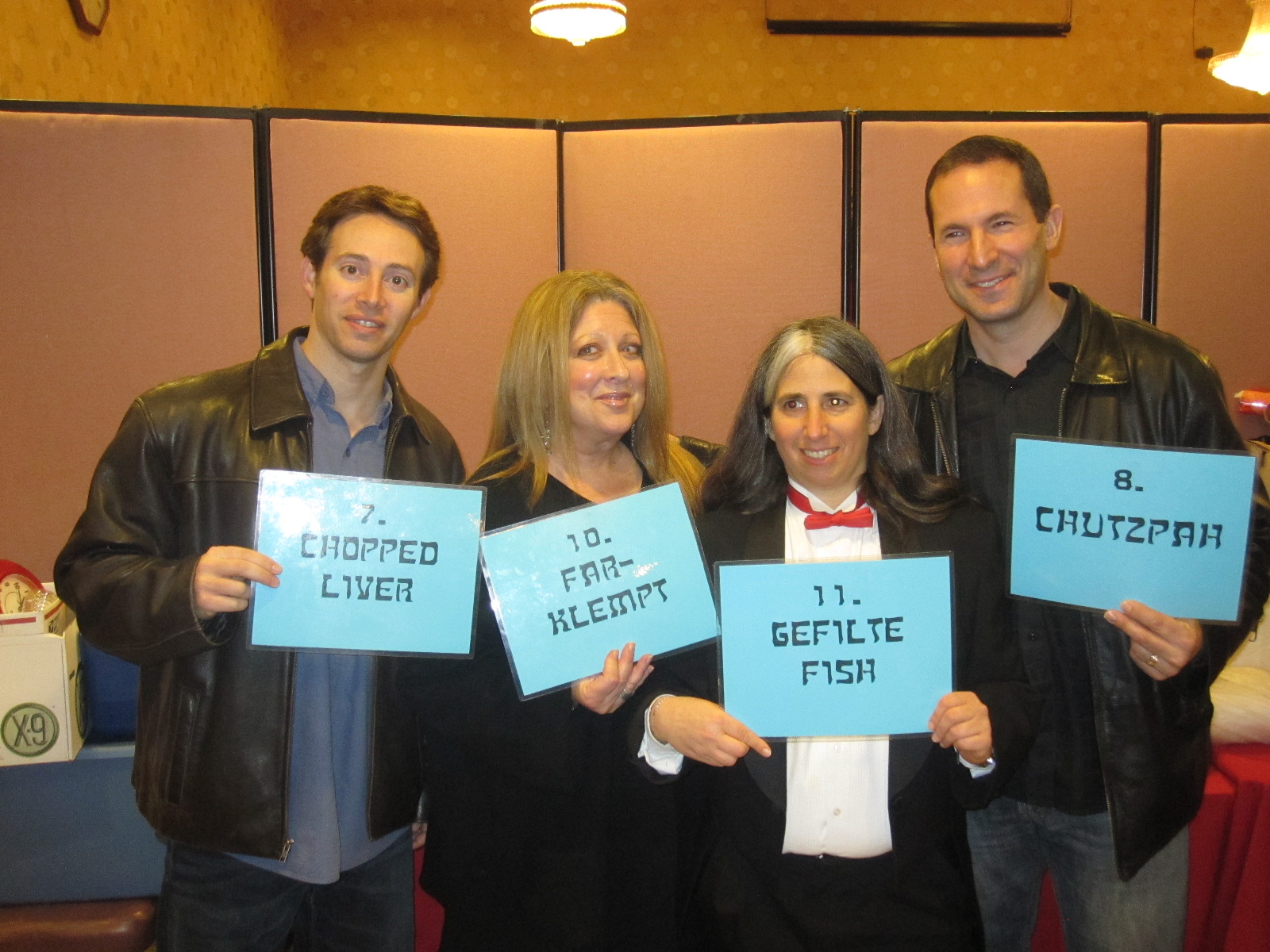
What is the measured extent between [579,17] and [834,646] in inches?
172

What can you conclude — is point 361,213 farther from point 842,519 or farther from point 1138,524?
point 1138,524

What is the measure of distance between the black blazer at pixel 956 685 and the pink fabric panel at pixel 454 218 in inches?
62.5

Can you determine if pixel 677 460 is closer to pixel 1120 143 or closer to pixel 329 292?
pixel 329 292

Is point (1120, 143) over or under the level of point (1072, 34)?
under

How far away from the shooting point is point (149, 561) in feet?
4.93

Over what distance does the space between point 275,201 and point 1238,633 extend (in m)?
2.78

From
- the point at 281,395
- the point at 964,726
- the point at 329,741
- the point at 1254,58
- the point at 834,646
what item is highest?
the point at 1254,58

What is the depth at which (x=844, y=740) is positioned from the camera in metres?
1.43

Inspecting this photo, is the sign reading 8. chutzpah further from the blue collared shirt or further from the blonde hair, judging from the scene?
the blonde hair

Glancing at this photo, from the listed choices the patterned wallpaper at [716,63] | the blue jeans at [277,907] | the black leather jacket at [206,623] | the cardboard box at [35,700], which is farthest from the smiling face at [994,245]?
the patterned wallpaper at [716,63]

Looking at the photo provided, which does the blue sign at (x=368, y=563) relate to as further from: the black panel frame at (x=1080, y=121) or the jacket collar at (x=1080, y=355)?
the black panel frame at (x=1080, y=121)

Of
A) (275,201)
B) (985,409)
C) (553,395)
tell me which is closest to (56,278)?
(275,201)

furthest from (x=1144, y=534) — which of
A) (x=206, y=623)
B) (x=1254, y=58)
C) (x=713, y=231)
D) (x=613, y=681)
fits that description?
(x=1254, y=58)

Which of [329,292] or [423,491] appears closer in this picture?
[423,491]
